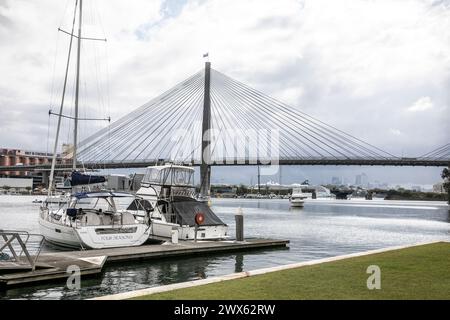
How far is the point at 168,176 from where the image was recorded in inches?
1150

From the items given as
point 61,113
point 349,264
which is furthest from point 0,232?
point 61,113

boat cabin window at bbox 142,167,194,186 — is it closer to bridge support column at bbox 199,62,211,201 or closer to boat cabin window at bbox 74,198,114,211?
boat cabin window at bbox 74,198,114,211

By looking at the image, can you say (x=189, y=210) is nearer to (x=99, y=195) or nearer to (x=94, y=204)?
(x=99, y=195)

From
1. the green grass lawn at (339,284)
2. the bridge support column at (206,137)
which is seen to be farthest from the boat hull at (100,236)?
the bridge support column at (206,137)

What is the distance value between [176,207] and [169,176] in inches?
110

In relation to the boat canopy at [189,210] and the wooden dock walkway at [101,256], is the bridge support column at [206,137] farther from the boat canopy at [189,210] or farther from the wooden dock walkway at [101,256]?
the wooden dock walkway at [101,256]

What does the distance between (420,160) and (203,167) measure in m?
49.3

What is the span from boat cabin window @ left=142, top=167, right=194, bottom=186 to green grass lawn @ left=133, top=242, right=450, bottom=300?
16375mm

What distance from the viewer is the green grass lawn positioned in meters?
9.77

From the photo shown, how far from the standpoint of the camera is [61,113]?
113 feet

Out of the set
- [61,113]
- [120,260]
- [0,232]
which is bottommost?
[120,260]

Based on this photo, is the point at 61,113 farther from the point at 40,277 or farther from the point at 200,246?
the point at 40,277

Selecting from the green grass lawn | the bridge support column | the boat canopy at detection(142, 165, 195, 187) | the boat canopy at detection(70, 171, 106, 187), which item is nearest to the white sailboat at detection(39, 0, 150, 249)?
the boat canopy at detection(70, 171, 106, 187)

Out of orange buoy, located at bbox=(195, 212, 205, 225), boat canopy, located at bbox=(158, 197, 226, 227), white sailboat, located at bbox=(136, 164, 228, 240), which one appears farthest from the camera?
boat canopy, located at bbox=(158, 197, 226, 227)
